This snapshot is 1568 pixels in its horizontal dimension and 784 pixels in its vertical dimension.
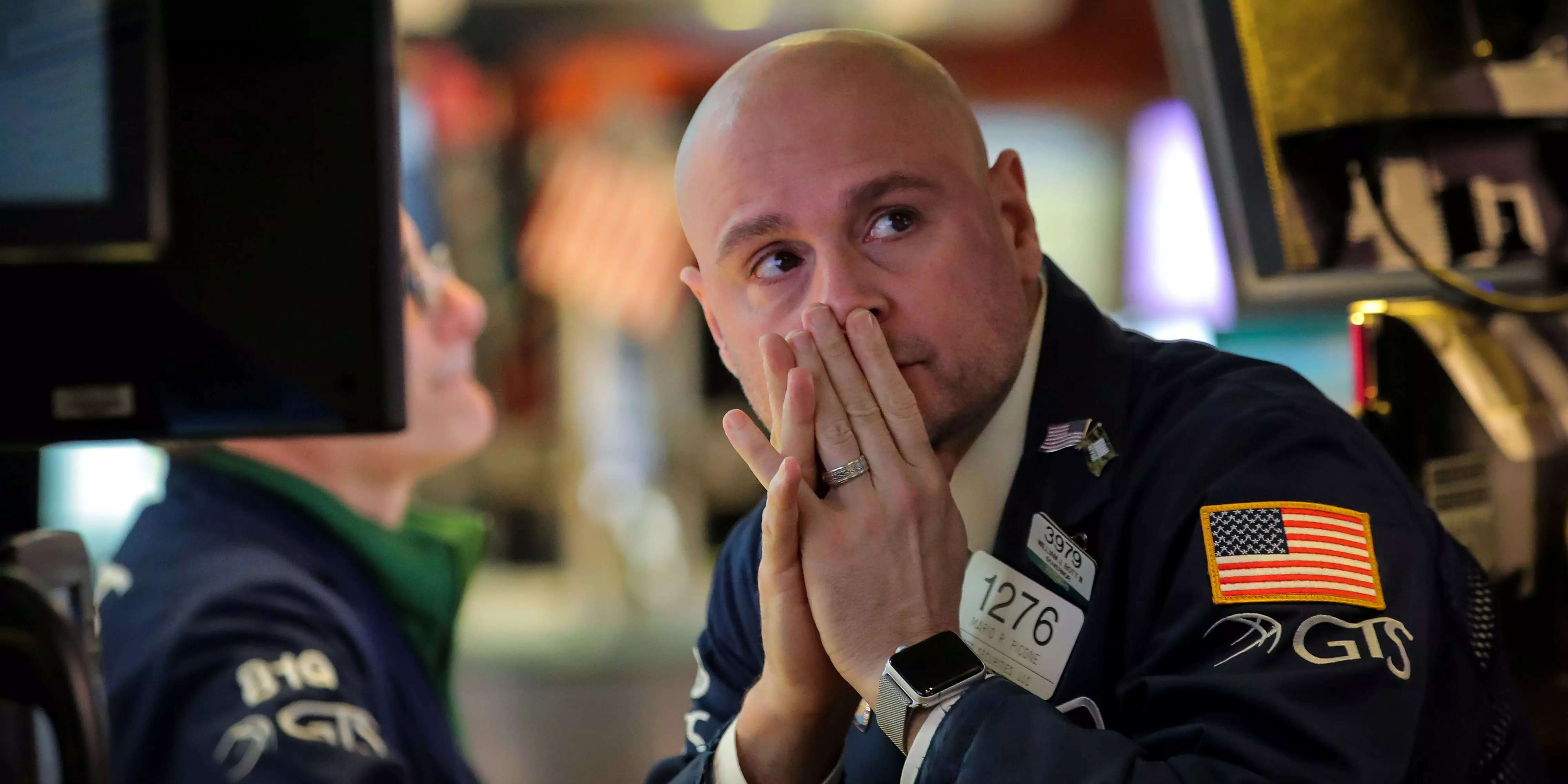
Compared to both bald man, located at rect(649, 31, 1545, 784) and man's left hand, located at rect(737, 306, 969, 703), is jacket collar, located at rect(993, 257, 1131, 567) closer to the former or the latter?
bald man, located at rect(649, 31, 1545, 784)

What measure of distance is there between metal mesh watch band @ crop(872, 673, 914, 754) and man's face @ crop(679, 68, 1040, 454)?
11.5 inches

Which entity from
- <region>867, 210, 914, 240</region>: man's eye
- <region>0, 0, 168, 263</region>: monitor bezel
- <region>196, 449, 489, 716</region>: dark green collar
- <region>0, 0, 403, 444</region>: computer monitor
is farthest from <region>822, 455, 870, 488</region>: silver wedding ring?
<region>196, 449, 489, 716</region>: dark green collar

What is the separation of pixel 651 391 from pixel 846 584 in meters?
5.21

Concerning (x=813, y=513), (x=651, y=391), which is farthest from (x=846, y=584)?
(x=651, y=391)

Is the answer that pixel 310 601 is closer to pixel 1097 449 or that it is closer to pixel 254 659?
pixel 254 659

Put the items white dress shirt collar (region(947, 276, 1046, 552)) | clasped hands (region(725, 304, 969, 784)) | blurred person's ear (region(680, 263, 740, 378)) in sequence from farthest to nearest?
blurred person's ear (region(680, 263, 740, 378)), white dress shirt collar (region(947, 276, 1046, 552)), clasped hands (region(725, 304, 969, 784))

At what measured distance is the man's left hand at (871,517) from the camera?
3.35 feet

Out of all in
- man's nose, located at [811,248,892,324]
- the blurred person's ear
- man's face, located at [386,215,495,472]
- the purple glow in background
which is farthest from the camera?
the purple glow in background

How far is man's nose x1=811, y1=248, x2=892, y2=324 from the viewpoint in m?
1.14

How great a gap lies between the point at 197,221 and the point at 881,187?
0.57 metres

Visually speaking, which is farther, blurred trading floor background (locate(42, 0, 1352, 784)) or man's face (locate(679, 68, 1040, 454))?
blurred trading floor background (locate(42, 0, 1352, 784))

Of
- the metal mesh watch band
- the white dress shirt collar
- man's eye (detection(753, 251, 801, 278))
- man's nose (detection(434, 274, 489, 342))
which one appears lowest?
the metal mesh watch band

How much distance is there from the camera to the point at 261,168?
39.5 inches

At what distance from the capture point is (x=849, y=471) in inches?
42.0
